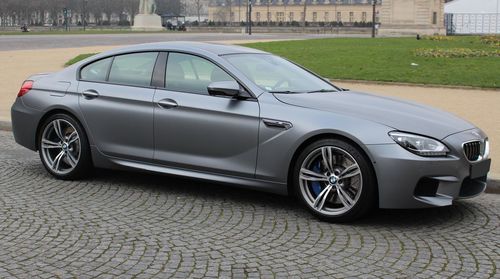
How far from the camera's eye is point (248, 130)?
5.88 m

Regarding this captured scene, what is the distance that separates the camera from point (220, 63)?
6.30m

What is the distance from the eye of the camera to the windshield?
248 inches

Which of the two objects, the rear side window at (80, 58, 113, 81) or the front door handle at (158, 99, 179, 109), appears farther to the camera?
the rear side window at (80, 58, 113, 81)

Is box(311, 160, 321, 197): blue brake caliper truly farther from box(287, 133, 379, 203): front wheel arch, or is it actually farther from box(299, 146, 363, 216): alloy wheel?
box(287, 133, 379, 203): front wheel arch

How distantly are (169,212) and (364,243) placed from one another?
1831mm

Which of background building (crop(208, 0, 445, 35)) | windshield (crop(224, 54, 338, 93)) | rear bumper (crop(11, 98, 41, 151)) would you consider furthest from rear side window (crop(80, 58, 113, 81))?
background building (crop(208, 0, 445, 35))

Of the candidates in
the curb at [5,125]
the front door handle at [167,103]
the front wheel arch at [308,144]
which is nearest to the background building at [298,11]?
the curb at [5,125]

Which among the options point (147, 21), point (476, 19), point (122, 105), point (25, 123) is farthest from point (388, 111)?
point (476, 19)

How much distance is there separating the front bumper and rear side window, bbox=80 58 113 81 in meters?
3.14

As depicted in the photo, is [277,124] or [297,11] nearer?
[277,124]

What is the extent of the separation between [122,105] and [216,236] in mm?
2103

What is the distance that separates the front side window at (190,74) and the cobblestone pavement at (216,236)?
3.58 feet

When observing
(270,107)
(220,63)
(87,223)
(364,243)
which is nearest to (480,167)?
(364,243)

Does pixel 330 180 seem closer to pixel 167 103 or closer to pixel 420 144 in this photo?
pixel 420 144
